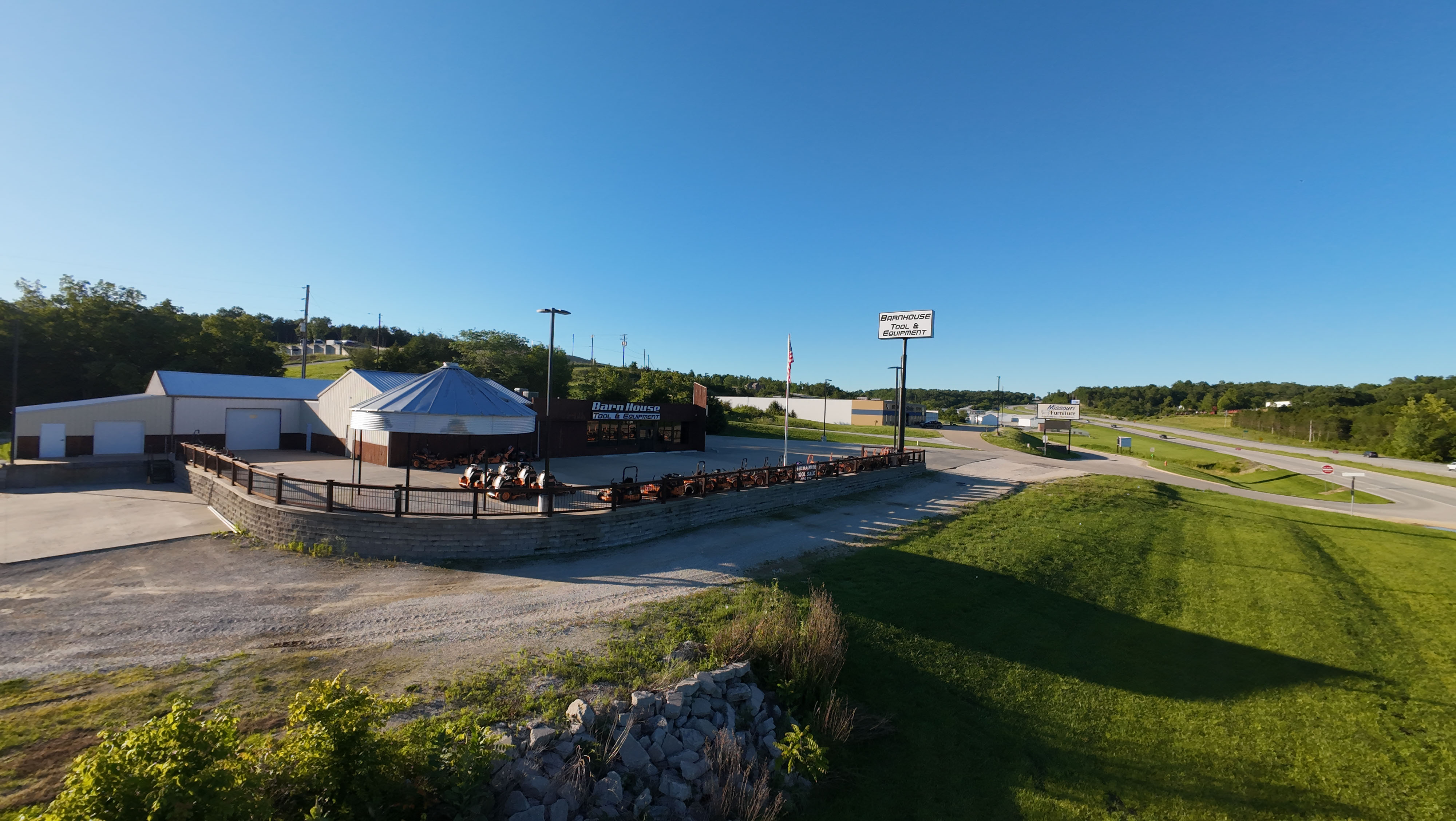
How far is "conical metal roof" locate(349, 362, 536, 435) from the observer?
1285cm

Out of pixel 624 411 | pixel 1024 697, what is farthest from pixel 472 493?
pixel 624 411

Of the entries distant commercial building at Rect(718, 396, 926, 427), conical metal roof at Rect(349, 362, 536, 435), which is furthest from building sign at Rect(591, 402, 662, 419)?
distant commercial building at Rect(718, 396, 926, 427)

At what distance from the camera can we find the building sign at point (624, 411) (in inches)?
1206

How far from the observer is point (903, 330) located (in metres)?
29.8

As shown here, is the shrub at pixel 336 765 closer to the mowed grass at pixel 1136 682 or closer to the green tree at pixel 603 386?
the mowed grass at pixel 1136 682

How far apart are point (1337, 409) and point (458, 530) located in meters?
104

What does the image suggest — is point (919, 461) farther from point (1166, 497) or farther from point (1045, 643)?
point (1045, 643)

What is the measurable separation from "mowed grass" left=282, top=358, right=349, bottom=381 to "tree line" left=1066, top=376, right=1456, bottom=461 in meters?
116

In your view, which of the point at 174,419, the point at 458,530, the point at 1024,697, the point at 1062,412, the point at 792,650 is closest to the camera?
the point at 792,650

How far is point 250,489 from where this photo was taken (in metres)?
14.1

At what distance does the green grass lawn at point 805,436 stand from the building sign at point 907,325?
20.6 m

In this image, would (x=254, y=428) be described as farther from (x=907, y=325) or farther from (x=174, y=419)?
(x=907, y=325)

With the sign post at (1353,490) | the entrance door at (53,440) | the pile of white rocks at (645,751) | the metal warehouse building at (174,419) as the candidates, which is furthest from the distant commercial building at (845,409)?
the pile of white rocks at (645,751)

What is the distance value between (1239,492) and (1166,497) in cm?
1168
